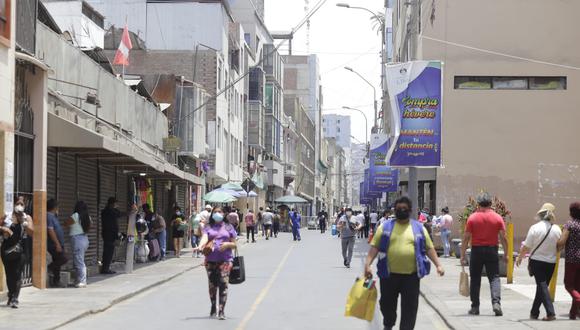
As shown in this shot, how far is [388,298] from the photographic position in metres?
10.7

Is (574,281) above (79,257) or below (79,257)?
above

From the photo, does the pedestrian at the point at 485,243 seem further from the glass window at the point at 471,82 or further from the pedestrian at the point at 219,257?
the glass window at the point at 471,82

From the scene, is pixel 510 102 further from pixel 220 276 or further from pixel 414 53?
pixel 220 276

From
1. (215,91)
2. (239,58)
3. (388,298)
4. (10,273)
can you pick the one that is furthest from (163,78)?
(388,298)

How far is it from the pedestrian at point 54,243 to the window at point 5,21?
373cm

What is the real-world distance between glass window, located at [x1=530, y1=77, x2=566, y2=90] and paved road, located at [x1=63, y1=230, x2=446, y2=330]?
44.4 feet

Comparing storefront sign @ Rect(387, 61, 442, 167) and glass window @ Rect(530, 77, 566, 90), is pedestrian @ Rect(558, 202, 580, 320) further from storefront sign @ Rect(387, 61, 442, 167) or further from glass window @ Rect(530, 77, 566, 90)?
glass window @ Rect(530, 77, 566, 90)

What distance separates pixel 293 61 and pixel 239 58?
74.6 m

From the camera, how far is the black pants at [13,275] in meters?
15.5

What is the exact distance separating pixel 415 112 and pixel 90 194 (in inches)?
336

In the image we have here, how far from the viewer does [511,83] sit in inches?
1444

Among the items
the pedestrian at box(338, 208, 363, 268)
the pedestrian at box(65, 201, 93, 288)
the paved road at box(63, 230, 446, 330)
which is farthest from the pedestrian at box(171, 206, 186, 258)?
the pedestrian at box(65, 201, 93, 288)

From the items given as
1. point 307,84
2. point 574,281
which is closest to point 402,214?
point 574,281

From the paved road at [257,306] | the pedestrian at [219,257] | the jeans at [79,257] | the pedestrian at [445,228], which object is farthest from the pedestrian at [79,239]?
the pedestrian at [445,228]
